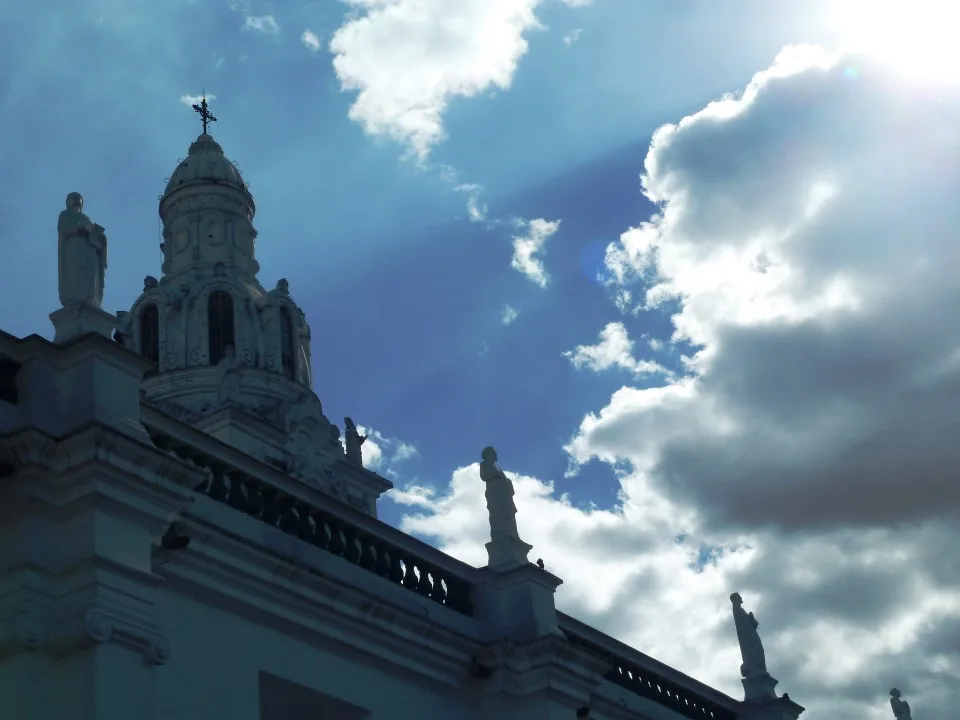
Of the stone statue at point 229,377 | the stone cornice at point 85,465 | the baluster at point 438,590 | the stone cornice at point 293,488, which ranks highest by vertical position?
the stone statue at point 229,377

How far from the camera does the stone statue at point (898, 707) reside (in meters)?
29.6

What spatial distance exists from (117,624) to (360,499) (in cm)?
2106

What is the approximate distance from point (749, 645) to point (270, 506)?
38.7 ft

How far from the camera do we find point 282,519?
56.7 feet

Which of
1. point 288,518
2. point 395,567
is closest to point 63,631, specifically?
point 288,518

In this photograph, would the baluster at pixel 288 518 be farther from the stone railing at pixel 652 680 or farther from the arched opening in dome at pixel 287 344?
the arched opening in dome at pixel 287 344

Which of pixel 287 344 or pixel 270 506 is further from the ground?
pixel 287 344

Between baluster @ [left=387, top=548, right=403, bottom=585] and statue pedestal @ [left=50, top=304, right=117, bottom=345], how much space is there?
5.30 metres

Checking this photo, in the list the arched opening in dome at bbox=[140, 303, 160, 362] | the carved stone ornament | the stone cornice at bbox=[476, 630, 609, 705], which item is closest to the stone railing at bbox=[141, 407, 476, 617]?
the stone cornice at bbox=[476, 630, 609, 705]

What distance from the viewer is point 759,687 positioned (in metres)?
26.0

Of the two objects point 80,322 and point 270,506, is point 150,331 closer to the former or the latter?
point 270,506

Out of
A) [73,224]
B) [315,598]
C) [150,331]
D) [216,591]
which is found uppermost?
[150,331]

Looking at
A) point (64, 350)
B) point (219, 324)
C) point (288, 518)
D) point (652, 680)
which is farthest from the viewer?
point (219, 324)

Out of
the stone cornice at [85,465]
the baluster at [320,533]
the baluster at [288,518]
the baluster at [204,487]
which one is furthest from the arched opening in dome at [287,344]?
the stone cornice at [85,465]
